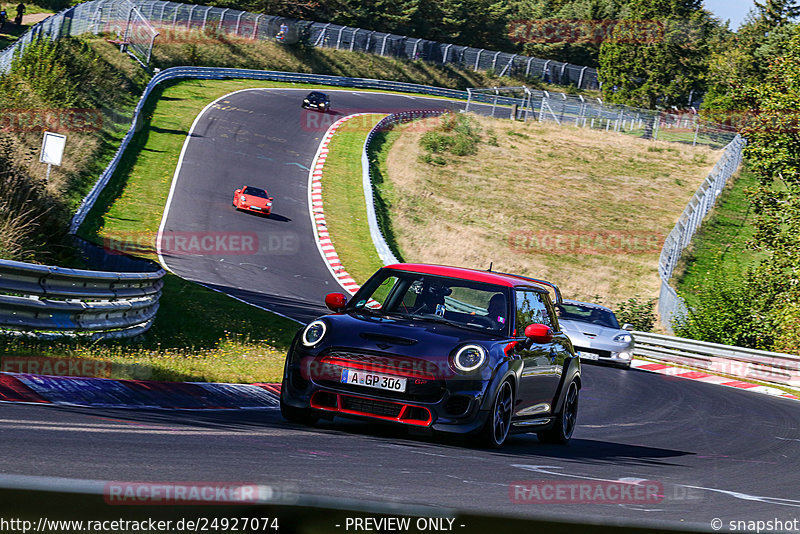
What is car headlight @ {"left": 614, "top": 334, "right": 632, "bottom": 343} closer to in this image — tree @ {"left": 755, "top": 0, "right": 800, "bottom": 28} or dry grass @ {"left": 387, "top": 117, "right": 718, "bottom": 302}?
dry grass @ {"left": 387, "top": 117, "right": 718, "bottom": 302}

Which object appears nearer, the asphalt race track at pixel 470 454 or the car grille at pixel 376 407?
the asphalt race track at pixel 470 454

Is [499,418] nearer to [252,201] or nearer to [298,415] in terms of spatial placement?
[298,415]

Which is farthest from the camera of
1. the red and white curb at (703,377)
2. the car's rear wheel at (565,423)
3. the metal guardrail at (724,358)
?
the metal guardrail at (724,358)

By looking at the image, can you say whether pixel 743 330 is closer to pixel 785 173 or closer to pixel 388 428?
pixel 785 173

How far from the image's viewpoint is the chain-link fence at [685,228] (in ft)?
100

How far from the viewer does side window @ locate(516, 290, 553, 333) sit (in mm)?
8836

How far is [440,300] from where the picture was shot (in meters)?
8.79

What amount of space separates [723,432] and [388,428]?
→ 6.51 metres

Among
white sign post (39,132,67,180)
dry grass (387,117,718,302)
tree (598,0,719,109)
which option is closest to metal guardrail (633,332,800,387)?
dry grass (387,117,718,302)

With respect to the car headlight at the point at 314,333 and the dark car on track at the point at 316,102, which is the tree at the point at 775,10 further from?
the car headlight at the point at 314,333

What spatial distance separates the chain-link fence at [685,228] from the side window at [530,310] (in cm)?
2056

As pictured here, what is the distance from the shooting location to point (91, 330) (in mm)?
11422

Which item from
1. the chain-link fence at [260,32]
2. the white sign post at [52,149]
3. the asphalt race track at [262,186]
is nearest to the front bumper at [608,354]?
the asphalt race track at [262,186]

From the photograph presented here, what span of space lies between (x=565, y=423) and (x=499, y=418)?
2.11 m
